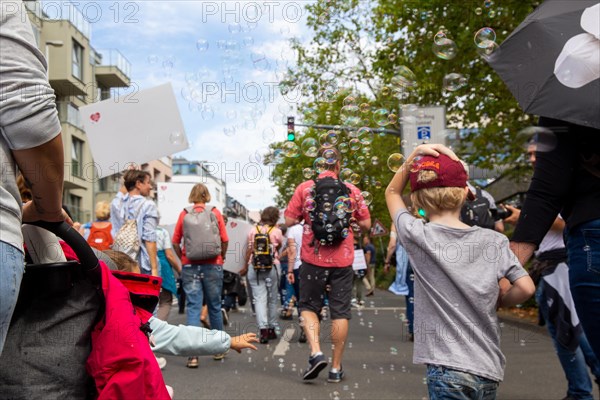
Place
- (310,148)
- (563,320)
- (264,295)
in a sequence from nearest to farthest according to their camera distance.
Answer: (563,320) < (310,148) < (264,295)

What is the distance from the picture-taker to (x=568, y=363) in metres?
4.74

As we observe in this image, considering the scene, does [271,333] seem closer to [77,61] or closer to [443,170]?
[443,170]

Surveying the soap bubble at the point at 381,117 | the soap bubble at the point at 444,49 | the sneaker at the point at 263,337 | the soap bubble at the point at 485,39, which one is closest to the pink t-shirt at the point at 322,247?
the soap bubble at the point at 381,117

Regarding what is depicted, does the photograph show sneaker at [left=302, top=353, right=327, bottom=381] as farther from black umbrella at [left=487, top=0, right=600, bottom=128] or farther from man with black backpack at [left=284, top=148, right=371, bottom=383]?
black umbrella at [left=487, top=0, right=600, bottom=128]

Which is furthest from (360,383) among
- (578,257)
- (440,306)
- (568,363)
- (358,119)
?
(578,257)

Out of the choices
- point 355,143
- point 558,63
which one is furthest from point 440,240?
point 355,143

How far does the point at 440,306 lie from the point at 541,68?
3.38ft

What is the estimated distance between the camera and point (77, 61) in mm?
38344

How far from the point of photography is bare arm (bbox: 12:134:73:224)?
193cm

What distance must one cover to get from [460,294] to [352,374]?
150 inches

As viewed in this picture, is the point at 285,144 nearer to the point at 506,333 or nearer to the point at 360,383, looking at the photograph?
the point at 360,383

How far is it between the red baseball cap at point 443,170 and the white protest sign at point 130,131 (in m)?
2.96

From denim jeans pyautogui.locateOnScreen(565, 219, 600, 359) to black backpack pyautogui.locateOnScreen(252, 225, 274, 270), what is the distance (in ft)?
21.7

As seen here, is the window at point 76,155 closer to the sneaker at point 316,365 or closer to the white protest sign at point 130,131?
the white protest sign at point 130,131
